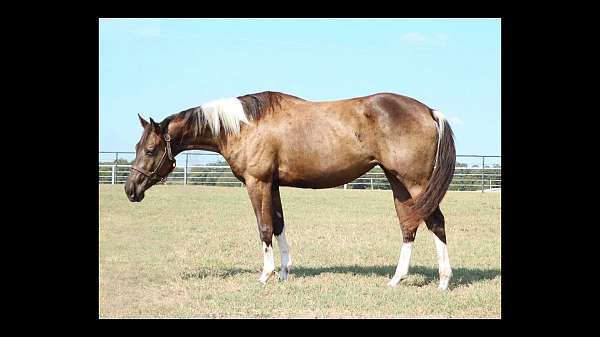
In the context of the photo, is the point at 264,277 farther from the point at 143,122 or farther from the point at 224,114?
the point at 143,122

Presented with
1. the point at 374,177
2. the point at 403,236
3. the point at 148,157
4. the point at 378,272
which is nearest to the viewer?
Result: the point at 403,236

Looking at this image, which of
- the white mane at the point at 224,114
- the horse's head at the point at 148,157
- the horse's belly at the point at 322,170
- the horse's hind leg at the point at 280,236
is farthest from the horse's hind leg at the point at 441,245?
the horse's head at the point at 148,157

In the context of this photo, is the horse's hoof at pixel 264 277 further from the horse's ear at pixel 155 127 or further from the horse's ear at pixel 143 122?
the horse's ear at pixel 143 122

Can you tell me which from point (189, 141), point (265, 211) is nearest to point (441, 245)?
point (265, 211)

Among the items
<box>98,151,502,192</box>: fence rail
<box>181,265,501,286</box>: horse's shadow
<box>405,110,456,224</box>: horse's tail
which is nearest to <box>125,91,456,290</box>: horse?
<box>405,110,456,224</box>: horse's tail

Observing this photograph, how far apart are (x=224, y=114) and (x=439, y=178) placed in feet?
9.61

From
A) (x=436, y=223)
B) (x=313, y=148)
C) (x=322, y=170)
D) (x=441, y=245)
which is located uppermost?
(x=313, y=148)

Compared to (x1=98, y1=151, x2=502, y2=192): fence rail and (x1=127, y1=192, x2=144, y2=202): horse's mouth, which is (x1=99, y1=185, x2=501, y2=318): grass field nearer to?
(x1=127, y1=192, x2=144, y2=202): horse's mouth

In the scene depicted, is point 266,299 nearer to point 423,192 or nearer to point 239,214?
point 423,192

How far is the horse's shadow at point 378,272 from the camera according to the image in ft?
25.0

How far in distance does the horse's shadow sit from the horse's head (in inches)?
55.0

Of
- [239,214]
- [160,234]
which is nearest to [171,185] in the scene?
[239,214]

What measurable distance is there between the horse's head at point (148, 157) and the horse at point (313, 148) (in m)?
0.01

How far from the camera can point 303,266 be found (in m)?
8.59
